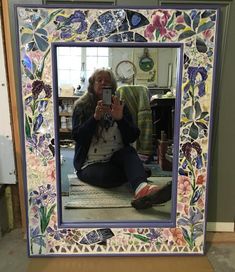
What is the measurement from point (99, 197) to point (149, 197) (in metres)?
0.21

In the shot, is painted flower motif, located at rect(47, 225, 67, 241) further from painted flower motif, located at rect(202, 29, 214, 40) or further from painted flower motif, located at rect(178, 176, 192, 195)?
painted flower motif, located at rect(202, 29, 214, 40)

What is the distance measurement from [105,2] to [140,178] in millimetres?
707

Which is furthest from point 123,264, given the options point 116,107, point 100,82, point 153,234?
point 100,82

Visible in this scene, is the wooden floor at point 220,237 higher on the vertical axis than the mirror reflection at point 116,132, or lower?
lower

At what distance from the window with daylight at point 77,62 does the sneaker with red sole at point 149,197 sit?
51 cm

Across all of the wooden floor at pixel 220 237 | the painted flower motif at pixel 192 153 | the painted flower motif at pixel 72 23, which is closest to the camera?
the painted flower motif at pixel 72 23

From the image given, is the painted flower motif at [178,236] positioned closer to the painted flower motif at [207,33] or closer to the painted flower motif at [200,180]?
the painted flower motif at [200,180]

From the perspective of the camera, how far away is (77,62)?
1088mm

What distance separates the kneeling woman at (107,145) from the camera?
3.75ft

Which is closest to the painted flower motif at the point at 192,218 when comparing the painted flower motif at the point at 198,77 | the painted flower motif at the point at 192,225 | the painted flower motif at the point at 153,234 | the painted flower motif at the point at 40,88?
the painted flower motif at the point at 192,225

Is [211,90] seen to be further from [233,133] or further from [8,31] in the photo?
[8,31]

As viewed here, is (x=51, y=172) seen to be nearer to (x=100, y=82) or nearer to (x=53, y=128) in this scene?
(x=53, y=128)

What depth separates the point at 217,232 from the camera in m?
1.38

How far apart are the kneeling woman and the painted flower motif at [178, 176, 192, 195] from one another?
1.9 inches
